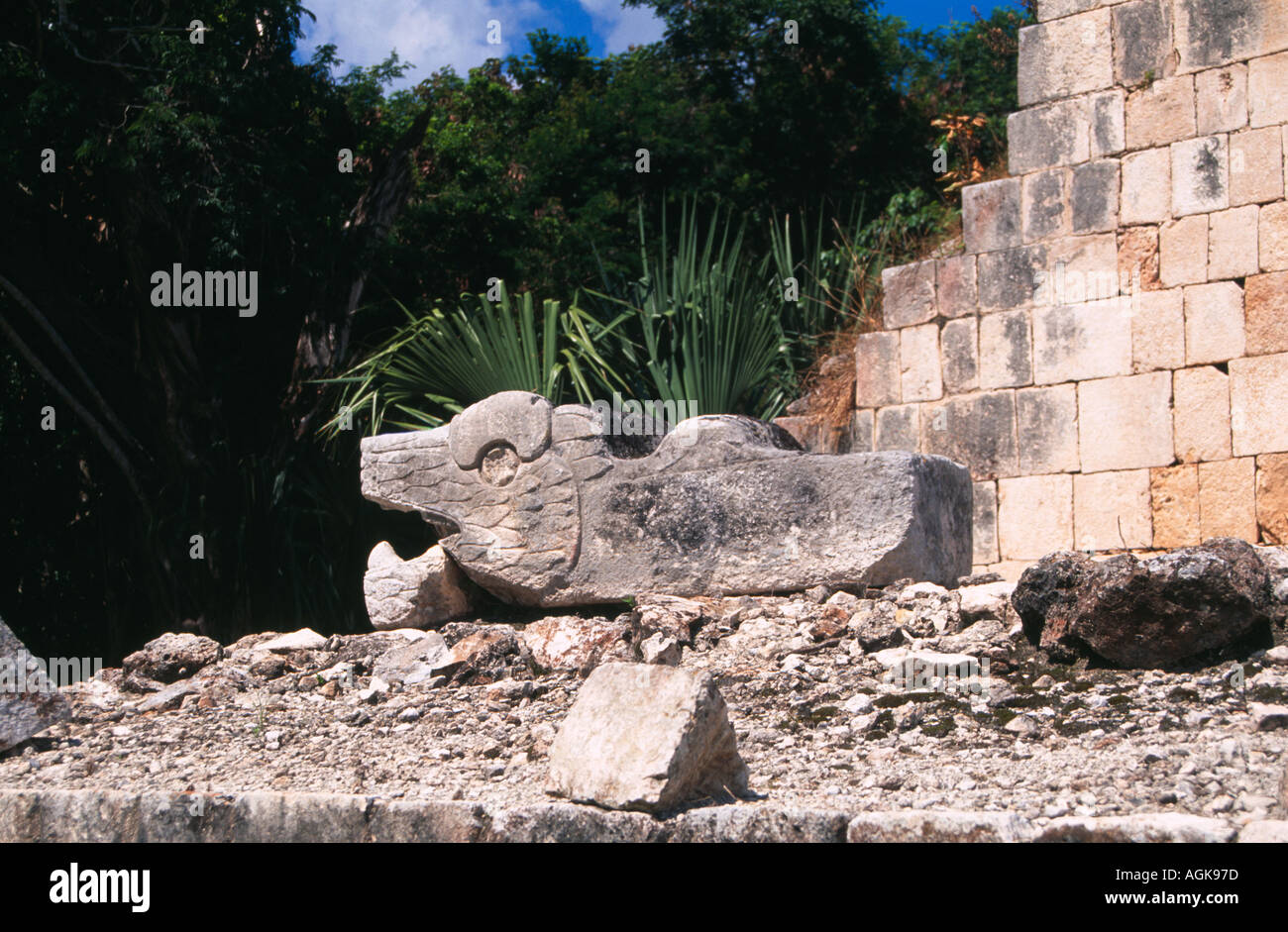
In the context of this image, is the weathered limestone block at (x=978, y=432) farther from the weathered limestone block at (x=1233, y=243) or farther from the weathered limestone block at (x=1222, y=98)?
the weathered limestone block at (x=1222, y=98)

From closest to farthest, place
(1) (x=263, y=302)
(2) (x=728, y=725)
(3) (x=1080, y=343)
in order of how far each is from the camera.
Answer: (2) (x=728, y=725), (3) (x=1080, y=343), (1) (x=263, y=302)

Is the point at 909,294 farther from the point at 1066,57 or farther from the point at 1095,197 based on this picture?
the point at 1066,57

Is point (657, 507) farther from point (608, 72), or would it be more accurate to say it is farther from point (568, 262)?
point (608, 72)

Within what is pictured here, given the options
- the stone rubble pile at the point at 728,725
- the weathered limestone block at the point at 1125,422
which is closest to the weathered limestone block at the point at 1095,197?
the weathered limestone block at the point at 1125,422

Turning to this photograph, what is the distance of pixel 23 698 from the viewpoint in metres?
4.09

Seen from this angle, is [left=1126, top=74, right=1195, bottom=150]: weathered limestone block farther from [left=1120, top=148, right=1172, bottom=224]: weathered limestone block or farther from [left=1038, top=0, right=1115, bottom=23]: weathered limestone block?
[left=1038, top=0, right=1115, bottom=23]: weathered limestone block

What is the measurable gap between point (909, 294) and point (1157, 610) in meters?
4.63

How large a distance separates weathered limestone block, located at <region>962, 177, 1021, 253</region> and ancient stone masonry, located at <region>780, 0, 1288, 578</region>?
0.04ft

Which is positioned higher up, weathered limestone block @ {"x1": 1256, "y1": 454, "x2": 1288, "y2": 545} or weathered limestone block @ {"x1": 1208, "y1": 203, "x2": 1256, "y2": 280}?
weathered limestone block @ {"x1": 1208, "y1": 203, "x2": 1256, "y2": 280}

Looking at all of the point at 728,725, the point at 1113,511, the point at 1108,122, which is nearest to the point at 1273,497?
the point at 1113,511

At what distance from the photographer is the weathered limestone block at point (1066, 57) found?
24.2ft

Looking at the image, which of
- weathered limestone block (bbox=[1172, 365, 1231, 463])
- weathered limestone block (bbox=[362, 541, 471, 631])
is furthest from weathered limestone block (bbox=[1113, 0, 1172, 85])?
weathered limestone block (bbox=[362, 541, 471, 631])

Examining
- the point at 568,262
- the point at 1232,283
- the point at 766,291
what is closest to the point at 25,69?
the point at 568,262

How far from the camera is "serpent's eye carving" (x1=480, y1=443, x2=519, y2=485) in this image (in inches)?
201
